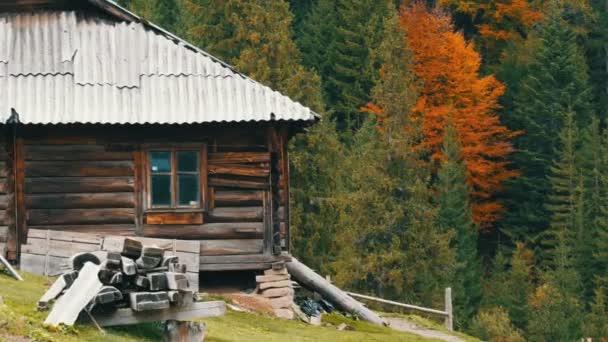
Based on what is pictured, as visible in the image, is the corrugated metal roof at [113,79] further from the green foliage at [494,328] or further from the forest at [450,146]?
the green foliage at [494,328]

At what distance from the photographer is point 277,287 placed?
86.8 feet

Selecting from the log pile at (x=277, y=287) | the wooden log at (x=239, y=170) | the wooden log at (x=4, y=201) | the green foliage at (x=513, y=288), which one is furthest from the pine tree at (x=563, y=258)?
the wooden log at (x=4, y=201)

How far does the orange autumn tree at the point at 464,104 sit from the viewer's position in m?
67.9

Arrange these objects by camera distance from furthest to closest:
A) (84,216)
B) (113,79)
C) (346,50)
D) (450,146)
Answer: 1. (346,50)
2. (450,146)
3. (84,216)
4. (113,79)

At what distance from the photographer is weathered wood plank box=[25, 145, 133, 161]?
26.0m

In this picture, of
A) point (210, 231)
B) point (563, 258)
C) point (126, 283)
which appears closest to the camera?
point (126, 283)

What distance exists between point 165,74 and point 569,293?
120 ft

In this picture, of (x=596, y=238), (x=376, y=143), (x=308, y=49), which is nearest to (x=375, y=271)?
(x=376, y=143)

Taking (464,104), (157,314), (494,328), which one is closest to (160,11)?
(464,104)

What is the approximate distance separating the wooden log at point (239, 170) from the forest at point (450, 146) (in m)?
26.8

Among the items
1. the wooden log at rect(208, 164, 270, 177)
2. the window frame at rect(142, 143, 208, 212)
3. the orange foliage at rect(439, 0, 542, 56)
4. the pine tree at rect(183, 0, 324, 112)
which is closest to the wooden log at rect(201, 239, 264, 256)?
the window frame at rect(142, 143, 208, 212)

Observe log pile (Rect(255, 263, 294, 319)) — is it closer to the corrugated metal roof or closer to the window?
the window

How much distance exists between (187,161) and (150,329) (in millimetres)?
7889

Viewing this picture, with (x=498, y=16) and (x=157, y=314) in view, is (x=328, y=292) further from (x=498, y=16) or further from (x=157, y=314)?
(x=498, y=16)
